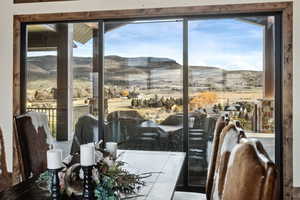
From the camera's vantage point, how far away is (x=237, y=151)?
4.19ft

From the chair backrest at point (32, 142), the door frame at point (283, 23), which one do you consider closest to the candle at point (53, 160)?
the chair backrest at point (32, 142)

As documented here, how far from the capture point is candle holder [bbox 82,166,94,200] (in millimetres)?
1617

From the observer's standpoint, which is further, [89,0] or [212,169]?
[89,0]

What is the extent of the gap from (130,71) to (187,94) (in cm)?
80

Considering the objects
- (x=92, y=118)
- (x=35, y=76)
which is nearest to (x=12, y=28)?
(x=35, y=76)

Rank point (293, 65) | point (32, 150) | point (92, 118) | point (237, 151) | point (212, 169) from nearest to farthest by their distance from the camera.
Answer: point (237, 151), point (212, 169), point (32, 150), point (293, 65), point (92, 118)

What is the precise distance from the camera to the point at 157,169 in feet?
8.02

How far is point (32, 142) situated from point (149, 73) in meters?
1.83

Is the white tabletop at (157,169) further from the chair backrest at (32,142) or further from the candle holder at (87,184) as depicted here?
the chair backrest at (32,142)

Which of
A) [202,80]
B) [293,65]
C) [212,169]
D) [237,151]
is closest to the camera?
[237,151]

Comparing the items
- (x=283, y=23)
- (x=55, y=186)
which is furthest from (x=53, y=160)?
(x=283, y=23)

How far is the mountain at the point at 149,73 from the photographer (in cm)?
382

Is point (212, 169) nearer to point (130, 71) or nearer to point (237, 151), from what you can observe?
point (237, 151)

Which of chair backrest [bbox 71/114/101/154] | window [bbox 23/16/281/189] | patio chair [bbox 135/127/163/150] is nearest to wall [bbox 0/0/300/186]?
window [bbox 23/16/281/189]
